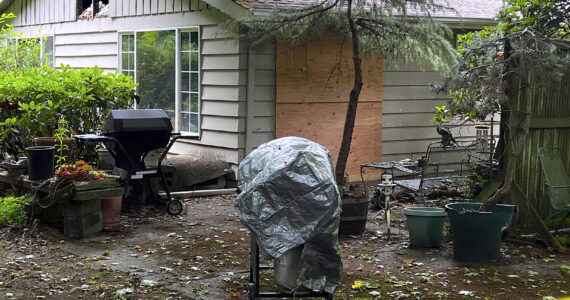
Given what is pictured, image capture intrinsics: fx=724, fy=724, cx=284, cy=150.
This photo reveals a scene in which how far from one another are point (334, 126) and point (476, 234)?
469 centimetres

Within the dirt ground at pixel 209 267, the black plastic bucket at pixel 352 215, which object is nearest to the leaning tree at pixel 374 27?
the black plastic bucket at pixel 352 215

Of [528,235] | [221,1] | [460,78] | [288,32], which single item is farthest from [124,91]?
[528,235]

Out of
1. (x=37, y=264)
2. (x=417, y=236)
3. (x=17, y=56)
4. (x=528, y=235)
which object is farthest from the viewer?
(x=17, y=56)

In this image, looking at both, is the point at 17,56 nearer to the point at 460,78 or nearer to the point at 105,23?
the point at 105,23

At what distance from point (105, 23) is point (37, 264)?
7470 mm

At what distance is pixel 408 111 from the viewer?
12102 mm

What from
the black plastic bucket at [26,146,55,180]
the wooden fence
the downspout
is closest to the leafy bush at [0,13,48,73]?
the downspout

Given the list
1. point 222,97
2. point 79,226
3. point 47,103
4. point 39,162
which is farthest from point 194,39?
point 79,226

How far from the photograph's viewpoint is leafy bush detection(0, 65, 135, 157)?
918 centimetres

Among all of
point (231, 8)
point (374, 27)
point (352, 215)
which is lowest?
point (352, 215)

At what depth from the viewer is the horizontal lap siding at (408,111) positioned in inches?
468

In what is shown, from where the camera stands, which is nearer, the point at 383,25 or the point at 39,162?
the point at 39,162

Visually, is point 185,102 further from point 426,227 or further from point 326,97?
point 426,227

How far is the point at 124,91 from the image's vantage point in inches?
398
